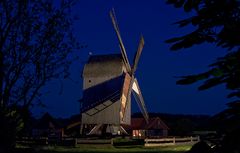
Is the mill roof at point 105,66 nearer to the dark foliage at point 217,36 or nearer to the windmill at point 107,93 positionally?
the windmill at point 107,93

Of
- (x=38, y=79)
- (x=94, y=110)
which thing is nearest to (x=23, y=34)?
(x=38, y=79)

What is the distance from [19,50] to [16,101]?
190 cm

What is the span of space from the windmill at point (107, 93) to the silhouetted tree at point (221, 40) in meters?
39.8

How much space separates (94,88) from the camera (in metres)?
44.8

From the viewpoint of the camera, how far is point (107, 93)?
44.3 meters

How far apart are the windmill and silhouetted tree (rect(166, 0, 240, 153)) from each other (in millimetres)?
39814

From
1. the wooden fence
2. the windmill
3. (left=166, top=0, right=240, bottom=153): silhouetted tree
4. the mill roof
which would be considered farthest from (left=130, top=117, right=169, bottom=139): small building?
(left=166, top=0, right=240, bottom=153): silhouetted tree

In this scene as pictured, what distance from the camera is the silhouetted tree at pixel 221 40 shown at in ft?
9.58

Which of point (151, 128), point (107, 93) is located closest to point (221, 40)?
point (107, 93)

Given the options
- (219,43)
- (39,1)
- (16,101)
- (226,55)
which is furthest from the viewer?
(39,1)

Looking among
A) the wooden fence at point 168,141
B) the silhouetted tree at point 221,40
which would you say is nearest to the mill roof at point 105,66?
the wooden fence at point 168,141

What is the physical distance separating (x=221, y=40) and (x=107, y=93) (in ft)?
135

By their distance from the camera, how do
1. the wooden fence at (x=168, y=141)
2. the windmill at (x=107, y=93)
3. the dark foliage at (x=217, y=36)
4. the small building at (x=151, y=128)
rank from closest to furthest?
the dark foliage at (x=217, y=36) < the wooden fence at (x=168, y=141) < the windmill at (x=107, y=93) < the small building at (x=151, y=128)

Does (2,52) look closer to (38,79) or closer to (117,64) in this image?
(38,79)
